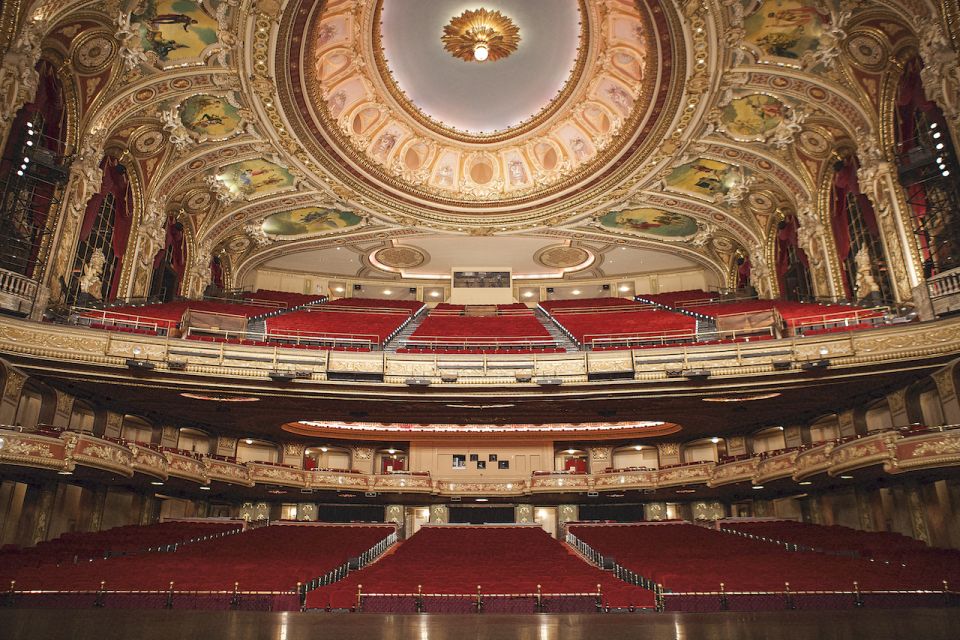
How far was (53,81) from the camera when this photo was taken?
13.6m

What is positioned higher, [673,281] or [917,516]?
[673,281]

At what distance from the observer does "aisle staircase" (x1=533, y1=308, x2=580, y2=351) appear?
17688mm

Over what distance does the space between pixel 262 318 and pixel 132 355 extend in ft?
22.8

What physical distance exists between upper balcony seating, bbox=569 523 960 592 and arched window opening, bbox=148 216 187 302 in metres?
15.8


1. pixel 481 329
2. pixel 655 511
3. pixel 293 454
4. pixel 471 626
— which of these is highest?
pixel 481 329

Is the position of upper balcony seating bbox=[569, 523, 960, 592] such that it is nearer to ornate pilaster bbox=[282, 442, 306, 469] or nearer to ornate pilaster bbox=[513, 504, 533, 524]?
ornate pilaster bbox=[513, 504, 533, 524]

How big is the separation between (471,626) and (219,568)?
5550 millimetres

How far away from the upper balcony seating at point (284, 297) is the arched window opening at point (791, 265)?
1794 cm

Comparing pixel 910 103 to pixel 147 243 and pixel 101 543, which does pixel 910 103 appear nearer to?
pixel 101 543

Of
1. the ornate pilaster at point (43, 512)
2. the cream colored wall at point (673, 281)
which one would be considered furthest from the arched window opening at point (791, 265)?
the ornate pilaster at point (43, 512)

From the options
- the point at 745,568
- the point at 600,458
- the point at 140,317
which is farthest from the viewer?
the point at 600,458

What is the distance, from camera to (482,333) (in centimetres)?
2019

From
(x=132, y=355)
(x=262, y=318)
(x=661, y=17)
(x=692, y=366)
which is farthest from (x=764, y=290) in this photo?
(x=132, y=355)

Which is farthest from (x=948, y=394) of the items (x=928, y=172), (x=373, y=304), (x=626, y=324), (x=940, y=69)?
(x=373, y=304)
